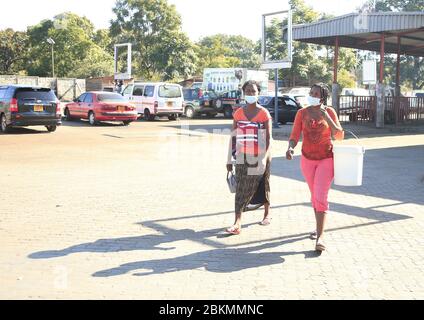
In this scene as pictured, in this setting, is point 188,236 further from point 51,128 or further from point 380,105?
point 380,105

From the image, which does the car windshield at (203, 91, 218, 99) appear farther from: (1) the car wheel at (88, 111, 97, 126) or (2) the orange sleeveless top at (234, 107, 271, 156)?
(2) the orange sleeveless top at (234, 107, 271, 156)

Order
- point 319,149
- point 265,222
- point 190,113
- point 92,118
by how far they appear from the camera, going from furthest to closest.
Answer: point 190,113 < point 92,118 < point 265,222 < point 319,149

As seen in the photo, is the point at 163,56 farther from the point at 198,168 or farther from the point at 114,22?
the point at 198,168

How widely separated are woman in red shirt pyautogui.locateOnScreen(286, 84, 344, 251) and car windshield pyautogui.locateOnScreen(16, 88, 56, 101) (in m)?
14.7

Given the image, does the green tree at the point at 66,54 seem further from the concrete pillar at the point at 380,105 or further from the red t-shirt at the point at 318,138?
the red t-shirt at the point at 318,138

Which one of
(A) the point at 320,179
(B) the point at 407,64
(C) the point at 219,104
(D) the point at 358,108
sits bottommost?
(A) the point at 320,179

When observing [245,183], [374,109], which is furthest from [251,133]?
[374,109]

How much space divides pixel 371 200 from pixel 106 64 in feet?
185

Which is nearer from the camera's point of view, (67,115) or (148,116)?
(67,115)

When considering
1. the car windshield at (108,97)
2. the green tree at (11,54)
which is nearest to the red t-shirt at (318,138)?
the car windshield at (108,97)

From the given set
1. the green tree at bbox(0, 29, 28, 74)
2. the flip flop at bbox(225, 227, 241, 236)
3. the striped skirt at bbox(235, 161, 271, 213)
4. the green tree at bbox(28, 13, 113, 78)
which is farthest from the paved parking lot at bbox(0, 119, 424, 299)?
the green tree at bbox(0, 29, 28, 74)

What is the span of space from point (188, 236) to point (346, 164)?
1.97 m

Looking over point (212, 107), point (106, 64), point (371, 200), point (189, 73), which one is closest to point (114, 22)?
point (106, 64)

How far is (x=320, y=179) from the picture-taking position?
5828 mm
